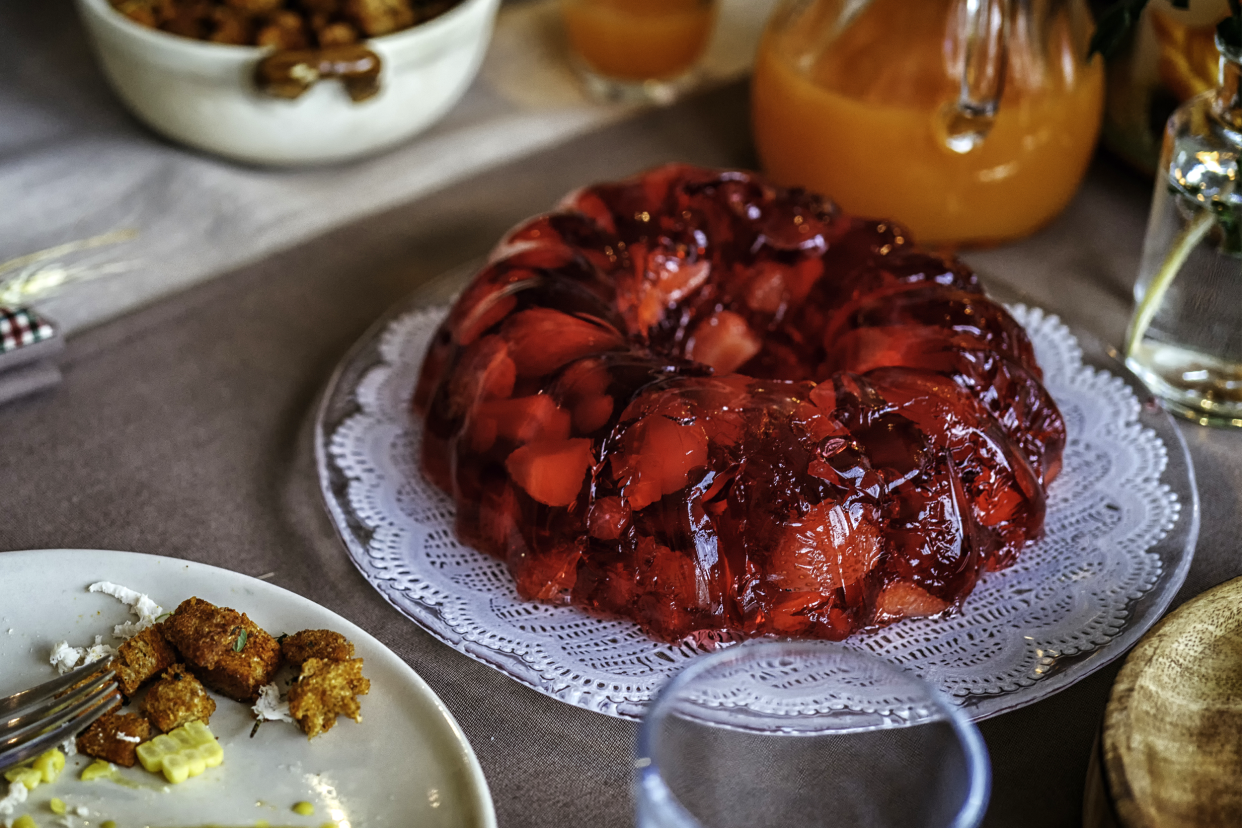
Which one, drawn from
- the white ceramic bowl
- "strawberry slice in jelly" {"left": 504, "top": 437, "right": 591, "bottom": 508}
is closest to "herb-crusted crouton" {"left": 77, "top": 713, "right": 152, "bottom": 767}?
"strawberry slice in jelly" {"left": 504, "top": 437, "right": 591, "bottom": 508}

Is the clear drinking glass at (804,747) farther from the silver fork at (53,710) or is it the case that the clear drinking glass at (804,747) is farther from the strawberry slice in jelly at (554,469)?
the silver fork at (53,710)

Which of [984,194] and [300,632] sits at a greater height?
[984,194]

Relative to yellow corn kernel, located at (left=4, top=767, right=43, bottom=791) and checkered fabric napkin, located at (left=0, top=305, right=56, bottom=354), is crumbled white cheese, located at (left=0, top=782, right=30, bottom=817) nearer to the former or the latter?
yellow corn kernel, located at (left=4, top=767, right=43, bottom=791)

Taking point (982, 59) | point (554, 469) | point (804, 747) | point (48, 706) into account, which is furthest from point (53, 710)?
point (982, 59)

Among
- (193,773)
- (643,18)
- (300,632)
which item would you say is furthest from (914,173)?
(193,773)

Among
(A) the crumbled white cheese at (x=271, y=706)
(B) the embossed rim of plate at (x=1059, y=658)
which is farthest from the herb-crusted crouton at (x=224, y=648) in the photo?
(B) the embossed rim of plate at (x=1059, y=658)

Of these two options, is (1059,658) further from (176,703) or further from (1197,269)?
(176,703)

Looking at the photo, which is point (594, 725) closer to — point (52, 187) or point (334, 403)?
point (334, 403)

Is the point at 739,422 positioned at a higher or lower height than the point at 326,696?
higher
